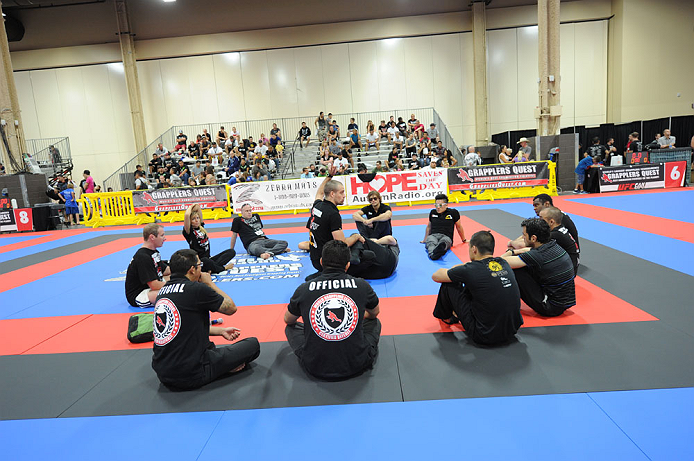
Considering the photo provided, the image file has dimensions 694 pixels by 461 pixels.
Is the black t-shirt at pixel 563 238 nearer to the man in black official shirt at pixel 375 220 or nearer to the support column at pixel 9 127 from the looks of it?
the man in black official shirt at pixel 375 220

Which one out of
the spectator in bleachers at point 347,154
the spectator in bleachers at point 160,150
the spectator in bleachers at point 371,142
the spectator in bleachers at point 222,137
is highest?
the spectator in bleachers at point 222,137

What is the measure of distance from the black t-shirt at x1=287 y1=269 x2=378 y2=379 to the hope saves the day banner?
17.1 meters

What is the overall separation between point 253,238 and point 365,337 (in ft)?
19.6

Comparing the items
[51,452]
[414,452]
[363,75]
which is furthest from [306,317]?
[363,75]

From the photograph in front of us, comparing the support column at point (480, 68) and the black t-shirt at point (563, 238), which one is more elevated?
the support column at point (480, 68)

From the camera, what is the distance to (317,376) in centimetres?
395

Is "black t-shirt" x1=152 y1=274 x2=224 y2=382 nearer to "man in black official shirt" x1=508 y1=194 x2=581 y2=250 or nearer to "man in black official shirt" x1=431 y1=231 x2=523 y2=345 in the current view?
"man in black official shirt" x1=431 y1=231 x2=523 y2=345

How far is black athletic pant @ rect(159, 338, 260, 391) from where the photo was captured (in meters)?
3.86

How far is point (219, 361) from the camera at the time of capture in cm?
396

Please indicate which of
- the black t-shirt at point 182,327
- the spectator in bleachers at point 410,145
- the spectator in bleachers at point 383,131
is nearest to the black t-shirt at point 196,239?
the black t-shirt at point 182,327

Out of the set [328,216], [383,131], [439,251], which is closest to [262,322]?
[328,216]

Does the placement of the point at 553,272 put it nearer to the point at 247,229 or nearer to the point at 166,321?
the point at 166,321

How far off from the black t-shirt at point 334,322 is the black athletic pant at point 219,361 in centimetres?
61

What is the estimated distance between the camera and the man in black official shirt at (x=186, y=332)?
12.0 ft
